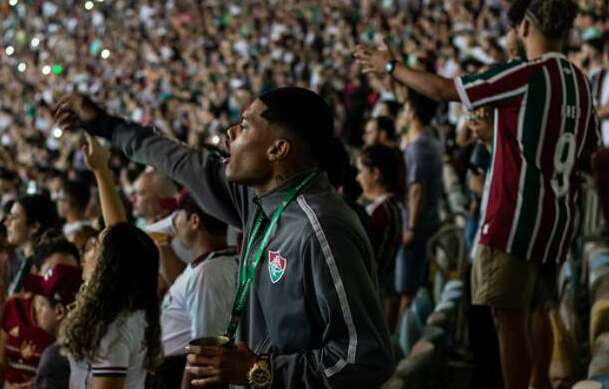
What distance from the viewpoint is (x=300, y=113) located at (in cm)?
254

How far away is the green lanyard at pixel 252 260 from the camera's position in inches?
Result: 94.1

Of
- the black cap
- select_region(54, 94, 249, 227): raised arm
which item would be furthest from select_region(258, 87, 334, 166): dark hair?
select_region(54, 94, 249, 227): raised arm

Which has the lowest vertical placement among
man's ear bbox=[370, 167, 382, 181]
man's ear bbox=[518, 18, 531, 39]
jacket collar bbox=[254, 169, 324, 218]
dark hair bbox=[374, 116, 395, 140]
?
jacket collar bbox=[254, 169, 324, 218]

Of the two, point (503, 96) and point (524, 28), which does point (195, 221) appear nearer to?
point (503, 96)

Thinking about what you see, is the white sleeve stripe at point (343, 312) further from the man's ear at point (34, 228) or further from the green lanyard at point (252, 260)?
the man's ear at point (34, 228)

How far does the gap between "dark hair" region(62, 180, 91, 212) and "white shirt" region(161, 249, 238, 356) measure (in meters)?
2.18

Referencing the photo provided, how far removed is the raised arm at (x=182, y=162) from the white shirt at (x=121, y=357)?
59 centimetres

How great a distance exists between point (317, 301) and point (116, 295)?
1115 millimetres

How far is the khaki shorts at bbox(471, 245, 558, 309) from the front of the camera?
385cm

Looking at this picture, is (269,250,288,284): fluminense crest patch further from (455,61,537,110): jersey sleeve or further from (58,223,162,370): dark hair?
(455,61,537,110): jersey sleeve

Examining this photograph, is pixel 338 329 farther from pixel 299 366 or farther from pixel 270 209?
pixel 270 209

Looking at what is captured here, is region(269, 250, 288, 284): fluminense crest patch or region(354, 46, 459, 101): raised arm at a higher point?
region(354, 46, 459, 101): raised arm

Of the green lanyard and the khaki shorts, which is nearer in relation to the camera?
the green lanyard

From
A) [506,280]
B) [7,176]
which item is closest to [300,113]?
[506,280]
